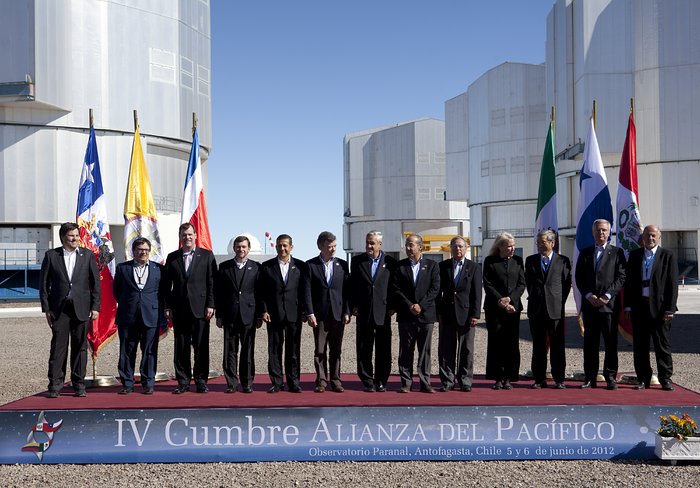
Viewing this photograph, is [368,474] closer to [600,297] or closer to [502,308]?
[502,308]

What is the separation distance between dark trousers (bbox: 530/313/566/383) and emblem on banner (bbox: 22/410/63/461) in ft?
16.9

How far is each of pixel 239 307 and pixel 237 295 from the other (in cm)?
14

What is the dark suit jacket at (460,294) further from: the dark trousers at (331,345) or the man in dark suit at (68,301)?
the man in dark suit at (68,301)

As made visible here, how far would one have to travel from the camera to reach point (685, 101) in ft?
117

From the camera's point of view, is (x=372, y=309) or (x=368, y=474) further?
(x=372, y=309)

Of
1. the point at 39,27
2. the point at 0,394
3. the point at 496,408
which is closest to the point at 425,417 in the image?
the point at 496,408

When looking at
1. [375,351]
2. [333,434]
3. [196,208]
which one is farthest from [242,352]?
[196,208]

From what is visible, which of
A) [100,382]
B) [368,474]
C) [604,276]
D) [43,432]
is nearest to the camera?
[368,474]

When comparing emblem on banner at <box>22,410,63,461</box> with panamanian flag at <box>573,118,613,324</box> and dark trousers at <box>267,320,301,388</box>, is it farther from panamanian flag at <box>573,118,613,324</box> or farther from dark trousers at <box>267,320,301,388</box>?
panamanian flag at <box>573,118,613,324</box>

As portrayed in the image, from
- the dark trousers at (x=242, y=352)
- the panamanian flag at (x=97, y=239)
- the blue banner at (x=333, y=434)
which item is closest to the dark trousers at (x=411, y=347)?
the blue banner at (x=333, y=434)

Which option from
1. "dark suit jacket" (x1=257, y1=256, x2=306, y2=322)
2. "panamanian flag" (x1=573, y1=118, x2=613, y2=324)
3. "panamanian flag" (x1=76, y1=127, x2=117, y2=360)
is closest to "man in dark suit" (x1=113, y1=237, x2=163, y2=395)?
"dark suit jacket" (x1=257, y1=256, x2=306, y2=322)

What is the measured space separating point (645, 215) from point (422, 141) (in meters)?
23.6

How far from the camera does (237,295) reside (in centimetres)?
891

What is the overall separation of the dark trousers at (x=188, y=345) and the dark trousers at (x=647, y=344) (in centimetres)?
491
